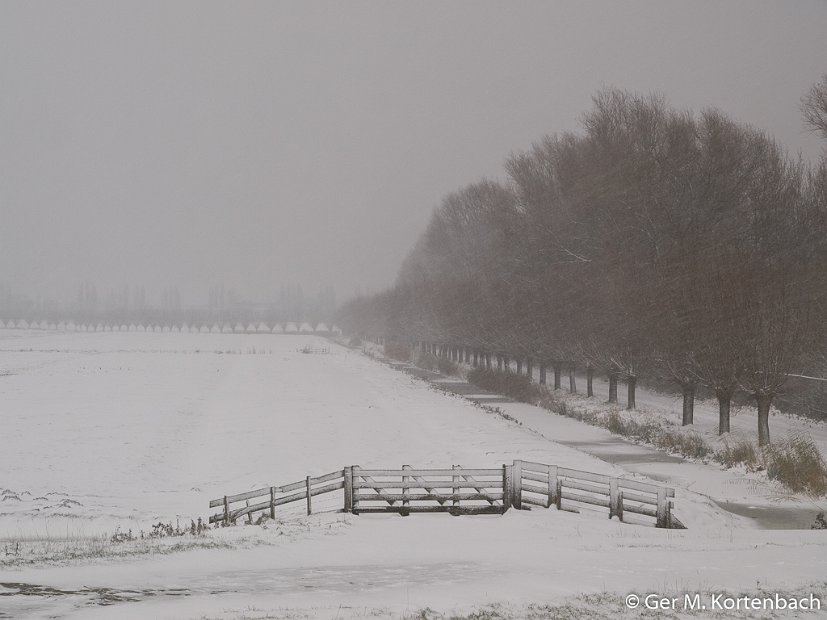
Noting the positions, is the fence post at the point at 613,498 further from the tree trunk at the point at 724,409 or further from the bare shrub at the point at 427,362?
the bare shrub at the point at 427,362

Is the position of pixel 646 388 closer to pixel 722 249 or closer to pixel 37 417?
pixel 722 249

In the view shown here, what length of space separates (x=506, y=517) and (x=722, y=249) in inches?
877

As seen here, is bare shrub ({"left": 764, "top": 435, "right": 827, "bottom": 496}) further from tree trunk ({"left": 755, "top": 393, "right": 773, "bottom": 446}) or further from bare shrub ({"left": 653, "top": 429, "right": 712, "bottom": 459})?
bare shrub ({"left": 653, "top": 429, "right": 712, "bottom": 459})

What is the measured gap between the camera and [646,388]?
6575 cm

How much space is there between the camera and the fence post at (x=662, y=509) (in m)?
21.4

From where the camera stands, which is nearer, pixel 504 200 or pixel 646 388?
pixel 646 388

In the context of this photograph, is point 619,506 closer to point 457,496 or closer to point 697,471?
point 457,496

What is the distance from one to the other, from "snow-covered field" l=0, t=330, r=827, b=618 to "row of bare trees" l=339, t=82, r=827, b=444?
7130mm

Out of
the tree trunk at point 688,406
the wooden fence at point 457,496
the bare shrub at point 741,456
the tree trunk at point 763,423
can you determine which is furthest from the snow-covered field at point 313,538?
the tree trunk at point 763,423

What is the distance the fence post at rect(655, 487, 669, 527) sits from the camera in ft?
70.2

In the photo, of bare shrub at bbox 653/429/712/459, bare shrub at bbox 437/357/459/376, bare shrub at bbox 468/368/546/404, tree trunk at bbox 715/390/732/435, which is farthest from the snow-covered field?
bare shrub at bbox 437/357/459/376

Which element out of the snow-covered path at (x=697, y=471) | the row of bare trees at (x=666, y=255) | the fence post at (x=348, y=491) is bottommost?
the snow-covered path at (x=697, y=471)

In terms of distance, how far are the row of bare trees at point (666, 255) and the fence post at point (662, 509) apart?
577 inches

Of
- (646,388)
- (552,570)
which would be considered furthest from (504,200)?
(552,570)
